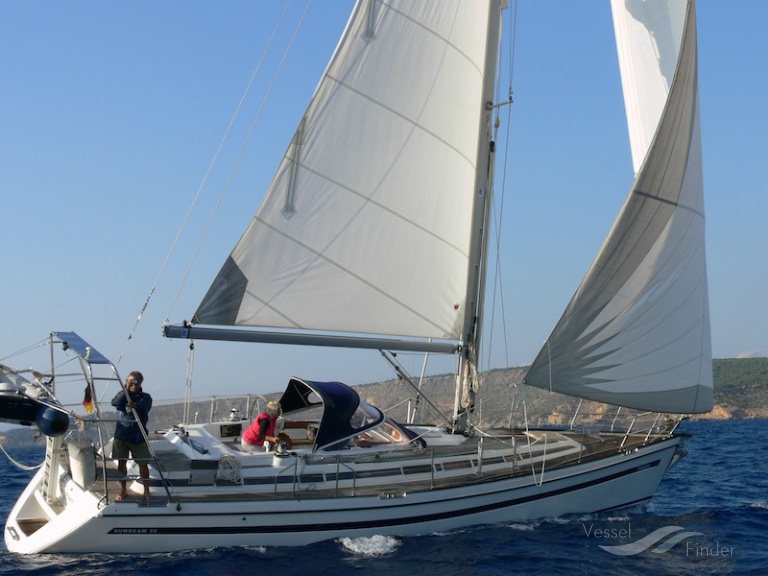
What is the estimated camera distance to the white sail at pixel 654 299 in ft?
46.1

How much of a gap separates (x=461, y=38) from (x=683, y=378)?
7.26 m

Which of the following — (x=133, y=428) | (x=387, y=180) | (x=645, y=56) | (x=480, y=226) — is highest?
(x=645, y=56)

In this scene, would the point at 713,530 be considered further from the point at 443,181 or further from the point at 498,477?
the point at 443,181

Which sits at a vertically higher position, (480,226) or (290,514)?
(480,226)

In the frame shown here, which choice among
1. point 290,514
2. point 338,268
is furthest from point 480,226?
point 290,514

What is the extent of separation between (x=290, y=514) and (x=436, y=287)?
5.02m

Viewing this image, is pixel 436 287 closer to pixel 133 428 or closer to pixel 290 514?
pixel 290 514

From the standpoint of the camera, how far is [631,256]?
14.2 metres

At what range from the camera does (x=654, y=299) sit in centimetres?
1434

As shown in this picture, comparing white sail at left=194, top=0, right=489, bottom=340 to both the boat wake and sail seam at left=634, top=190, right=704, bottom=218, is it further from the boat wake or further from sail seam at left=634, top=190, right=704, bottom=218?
the boat wake

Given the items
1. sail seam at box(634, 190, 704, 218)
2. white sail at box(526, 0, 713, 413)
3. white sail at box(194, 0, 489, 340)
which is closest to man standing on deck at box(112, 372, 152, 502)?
white sail at box(194, 0, 489, 340)

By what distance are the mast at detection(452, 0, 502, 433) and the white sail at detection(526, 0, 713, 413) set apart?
1592 mm

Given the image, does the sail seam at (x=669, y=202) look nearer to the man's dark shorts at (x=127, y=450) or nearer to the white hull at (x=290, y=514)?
the white hull at (x=290, y=514)

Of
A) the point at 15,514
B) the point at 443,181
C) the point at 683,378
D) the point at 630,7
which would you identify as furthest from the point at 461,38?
the point at 15,514
